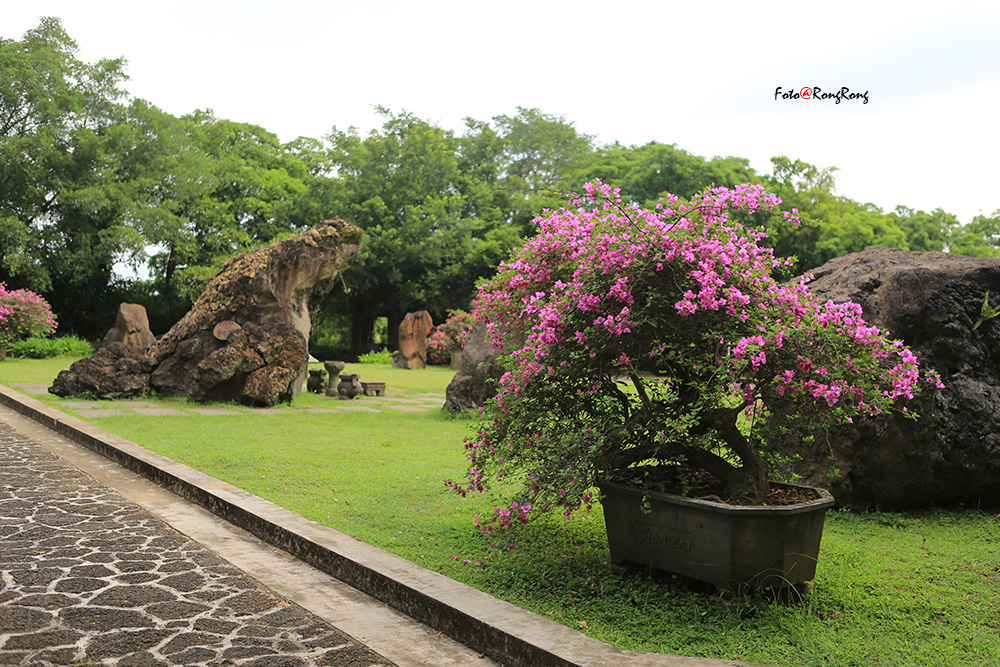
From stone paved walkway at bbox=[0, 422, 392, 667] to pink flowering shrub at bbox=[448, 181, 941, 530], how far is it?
1.25 metres

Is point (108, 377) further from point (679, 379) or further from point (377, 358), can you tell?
point (377, 358)

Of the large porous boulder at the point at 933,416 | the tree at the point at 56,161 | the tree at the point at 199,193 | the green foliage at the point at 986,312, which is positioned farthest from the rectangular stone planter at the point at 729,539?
the tree at the point at 199,193

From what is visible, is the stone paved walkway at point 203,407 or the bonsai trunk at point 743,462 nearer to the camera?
the bonsai trunk at point 743,462

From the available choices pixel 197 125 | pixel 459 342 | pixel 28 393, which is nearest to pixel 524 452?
pixel 28 393

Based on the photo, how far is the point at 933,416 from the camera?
5.37 metres

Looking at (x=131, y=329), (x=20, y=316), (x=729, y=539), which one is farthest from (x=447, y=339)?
(x=729, y=539)

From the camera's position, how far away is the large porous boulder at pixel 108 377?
12.3 metres

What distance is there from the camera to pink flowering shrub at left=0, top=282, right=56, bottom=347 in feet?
77.8

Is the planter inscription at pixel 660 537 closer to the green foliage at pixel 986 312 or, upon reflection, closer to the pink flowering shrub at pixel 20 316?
the green foliage at pixel 986 312

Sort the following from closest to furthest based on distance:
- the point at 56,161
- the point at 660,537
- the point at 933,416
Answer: the point at 660,537 < the point at 933,416 < the point at 56,161

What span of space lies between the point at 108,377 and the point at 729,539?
11.8 m

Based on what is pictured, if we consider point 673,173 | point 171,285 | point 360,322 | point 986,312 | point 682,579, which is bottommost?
point 682,579

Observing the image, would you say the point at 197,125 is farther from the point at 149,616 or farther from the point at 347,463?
the point at 149,616

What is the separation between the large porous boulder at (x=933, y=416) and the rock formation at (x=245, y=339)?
29.4 feet
